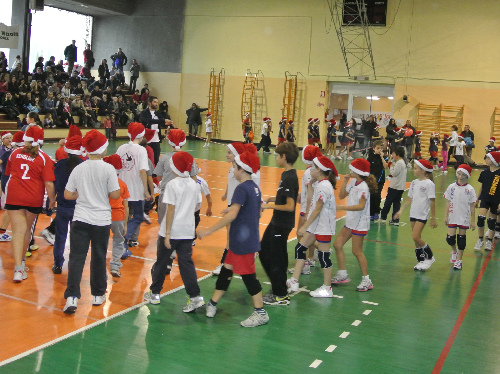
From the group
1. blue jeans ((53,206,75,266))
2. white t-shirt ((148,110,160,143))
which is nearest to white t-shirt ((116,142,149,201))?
blue jeans ((53,206,75,266))

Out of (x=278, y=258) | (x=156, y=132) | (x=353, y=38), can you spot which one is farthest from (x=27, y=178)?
(x=353, y=38)

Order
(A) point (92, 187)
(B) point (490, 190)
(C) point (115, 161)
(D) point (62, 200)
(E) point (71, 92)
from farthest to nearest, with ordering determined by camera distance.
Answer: (E) point (71, 92), (B) point (490, 190), (C) point (115, 161), (D) point (62, 200), (A) point (92, 187)

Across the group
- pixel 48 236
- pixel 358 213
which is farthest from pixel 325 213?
pixel 48 236

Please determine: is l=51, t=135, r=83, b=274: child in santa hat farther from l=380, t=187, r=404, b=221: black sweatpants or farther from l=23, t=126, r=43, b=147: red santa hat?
l=380, t=187, r=404, b=221: black sweatpants

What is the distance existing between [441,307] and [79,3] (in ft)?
95.0

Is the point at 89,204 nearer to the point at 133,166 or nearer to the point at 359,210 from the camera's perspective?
the point at 133,166

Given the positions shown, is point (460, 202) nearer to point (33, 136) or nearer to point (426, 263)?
point (426, 263)

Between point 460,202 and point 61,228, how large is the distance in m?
6.09

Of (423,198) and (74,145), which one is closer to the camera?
(74,145)

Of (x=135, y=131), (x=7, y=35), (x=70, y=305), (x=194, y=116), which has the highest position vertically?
(x=7, y=35)

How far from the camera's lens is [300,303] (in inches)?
276

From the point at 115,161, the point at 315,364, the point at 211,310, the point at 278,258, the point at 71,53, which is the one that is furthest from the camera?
the point at 71,53

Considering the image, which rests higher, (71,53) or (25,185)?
(71,53)

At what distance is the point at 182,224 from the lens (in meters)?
6.16
